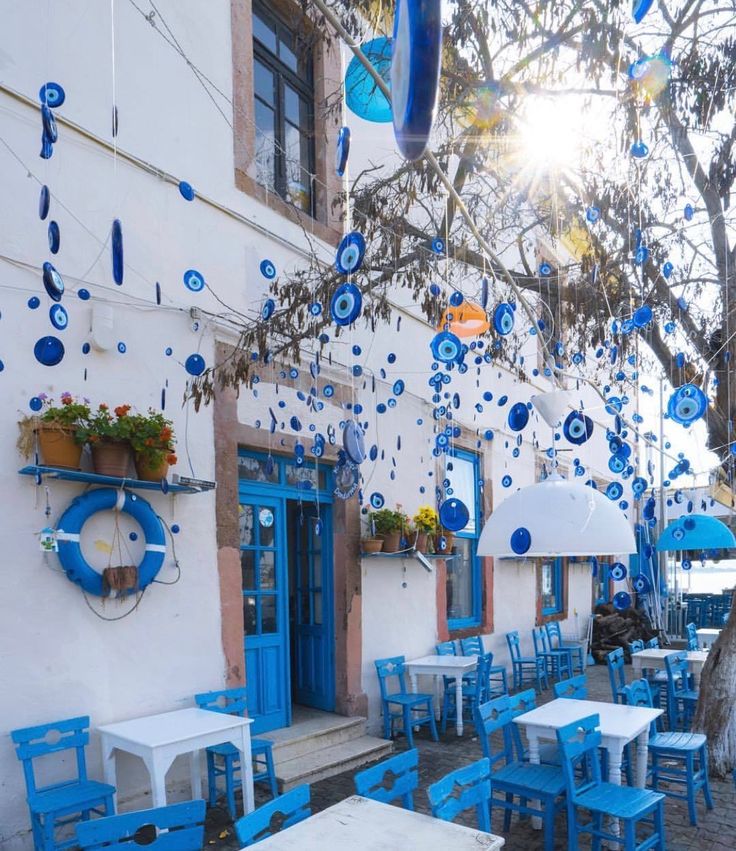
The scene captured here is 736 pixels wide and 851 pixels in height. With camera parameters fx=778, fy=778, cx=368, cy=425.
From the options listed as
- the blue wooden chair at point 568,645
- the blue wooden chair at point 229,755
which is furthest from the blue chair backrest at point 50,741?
the blue wooden chair at point 568,645

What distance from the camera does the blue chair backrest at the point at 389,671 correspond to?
696 cm

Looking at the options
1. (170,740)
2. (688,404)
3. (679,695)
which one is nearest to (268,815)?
(170,740)

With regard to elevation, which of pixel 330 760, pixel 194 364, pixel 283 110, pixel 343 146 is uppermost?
pixel 283 110

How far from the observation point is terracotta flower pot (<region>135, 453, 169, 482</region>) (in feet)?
15.8

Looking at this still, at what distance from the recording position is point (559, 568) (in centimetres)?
1198

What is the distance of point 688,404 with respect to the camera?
4539 mm

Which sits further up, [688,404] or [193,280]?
[193,280]

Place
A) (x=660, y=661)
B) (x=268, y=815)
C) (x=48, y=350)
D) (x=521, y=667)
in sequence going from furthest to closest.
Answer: (x=521, y=667)
(x=660, y=661)
(x=48, y=350)
(x=268, y=815)

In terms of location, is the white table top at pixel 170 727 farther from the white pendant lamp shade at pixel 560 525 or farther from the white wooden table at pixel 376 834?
the white pendant lamp shade at pixel 560 525

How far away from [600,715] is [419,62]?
447 centimetres

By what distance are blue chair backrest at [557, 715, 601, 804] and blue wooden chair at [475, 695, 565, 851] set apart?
0.44 ft

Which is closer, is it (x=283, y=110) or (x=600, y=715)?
(x=600, y=715)

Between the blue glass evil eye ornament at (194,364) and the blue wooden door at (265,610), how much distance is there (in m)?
1.26

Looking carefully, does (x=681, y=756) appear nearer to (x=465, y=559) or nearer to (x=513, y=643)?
(x=465, y=559)
